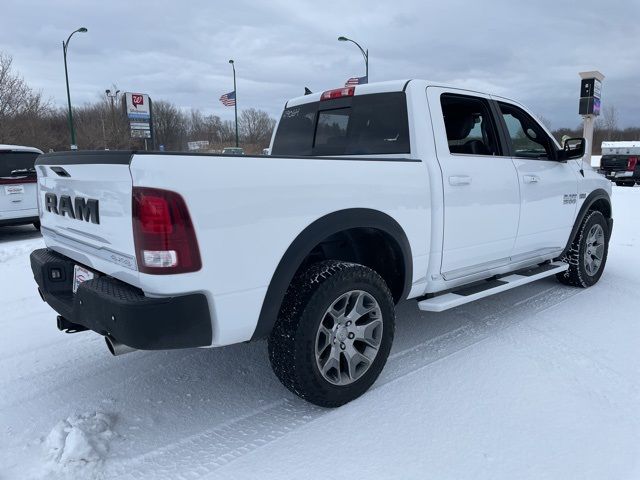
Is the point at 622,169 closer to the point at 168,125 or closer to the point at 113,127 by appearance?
the point at 113,127

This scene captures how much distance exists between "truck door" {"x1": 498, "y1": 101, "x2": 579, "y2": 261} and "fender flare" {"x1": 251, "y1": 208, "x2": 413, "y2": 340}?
169cm

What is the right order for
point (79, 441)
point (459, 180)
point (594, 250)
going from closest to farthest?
point (79, 441), point (459, 180), point (594, 250)

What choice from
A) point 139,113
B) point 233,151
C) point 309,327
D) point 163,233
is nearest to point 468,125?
point 309,327

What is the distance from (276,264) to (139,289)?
65cm

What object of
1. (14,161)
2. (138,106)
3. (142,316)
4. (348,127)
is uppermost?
(138,106)

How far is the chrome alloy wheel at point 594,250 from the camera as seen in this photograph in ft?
16.6

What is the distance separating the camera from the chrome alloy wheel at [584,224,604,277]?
16.6 ft

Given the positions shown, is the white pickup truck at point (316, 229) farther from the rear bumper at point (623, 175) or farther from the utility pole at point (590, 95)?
the rear bumper at point (623, 175)

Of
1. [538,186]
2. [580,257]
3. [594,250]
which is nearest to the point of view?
[538,186]

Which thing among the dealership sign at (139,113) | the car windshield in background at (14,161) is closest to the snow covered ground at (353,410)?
the car windshield in background at (14,161)

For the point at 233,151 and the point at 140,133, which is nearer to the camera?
the point at 233,151

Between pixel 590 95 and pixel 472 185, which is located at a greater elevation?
pixel 590 95

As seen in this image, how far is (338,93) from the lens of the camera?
3.90 meters

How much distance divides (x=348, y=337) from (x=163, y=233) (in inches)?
48.6
